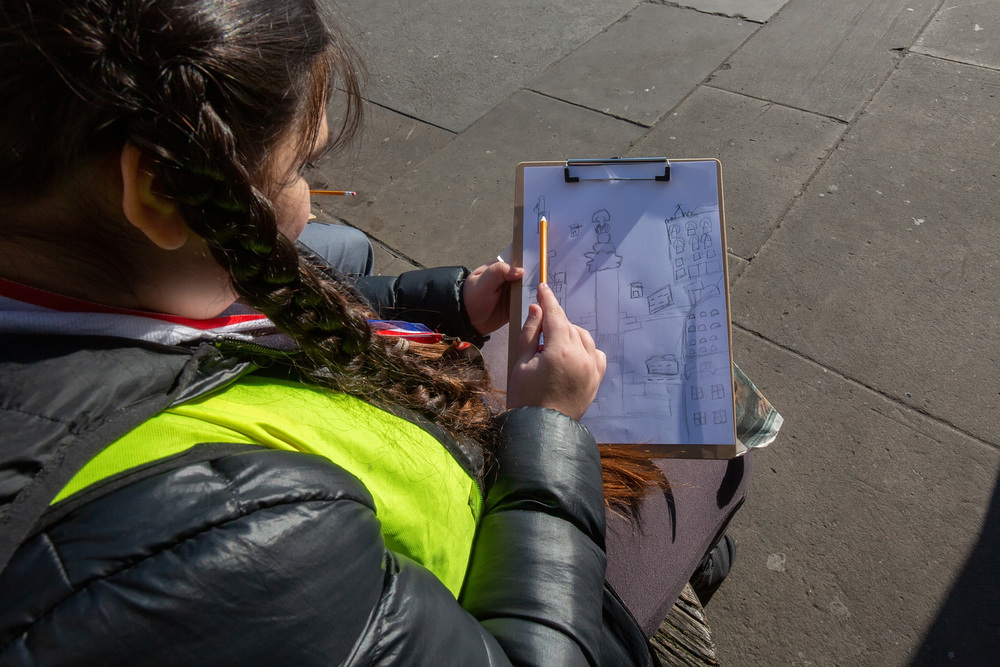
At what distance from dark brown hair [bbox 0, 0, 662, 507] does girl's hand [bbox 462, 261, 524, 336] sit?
573 mm

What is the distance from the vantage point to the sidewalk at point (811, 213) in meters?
1.91

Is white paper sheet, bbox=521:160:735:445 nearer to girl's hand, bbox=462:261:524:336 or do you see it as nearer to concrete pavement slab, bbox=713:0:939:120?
girl's hand, bbox=462:261:524:336

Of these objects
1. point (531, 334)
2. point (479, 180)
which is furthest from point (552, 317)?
point (479, 180)

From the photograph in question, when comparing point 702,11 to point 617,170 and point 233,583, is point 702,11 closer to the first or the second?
point 617,170

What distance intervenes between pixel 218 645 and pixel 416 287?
1.09m

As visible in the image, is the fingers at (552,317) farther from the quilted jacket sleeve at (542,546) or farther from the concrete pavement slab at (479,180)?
the concrete pavement slab at (479,180)

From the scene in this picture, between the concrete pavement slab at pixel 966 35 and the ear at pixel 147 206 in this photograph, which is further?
the concrete pavement slab at pixel 966 35

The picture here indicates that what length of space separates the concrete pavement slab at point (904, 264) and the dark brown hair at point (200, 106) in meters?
1.93

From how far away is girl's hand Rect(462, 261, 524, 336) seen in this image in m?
1.55

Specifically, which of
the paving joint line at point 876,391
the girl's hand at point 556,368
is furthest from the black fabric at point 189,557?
the paving joint line at point 876,391

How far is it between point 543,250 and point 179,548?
96 cm

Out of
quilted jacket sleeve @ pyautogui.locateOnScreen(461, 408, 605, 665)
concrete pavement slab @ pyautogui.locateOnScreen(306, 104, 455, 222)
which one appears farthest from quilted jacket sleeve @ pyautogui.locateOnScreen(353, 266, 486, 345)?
concrete pavement slab @ pyautogui.locateOnScreen(306, 104, 455, 222)

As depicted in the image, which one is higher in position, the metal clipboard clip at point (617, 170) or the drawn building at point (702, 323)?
the metal clipboard clip at point (617, 170)

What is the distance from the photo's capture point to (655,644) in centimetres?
151
